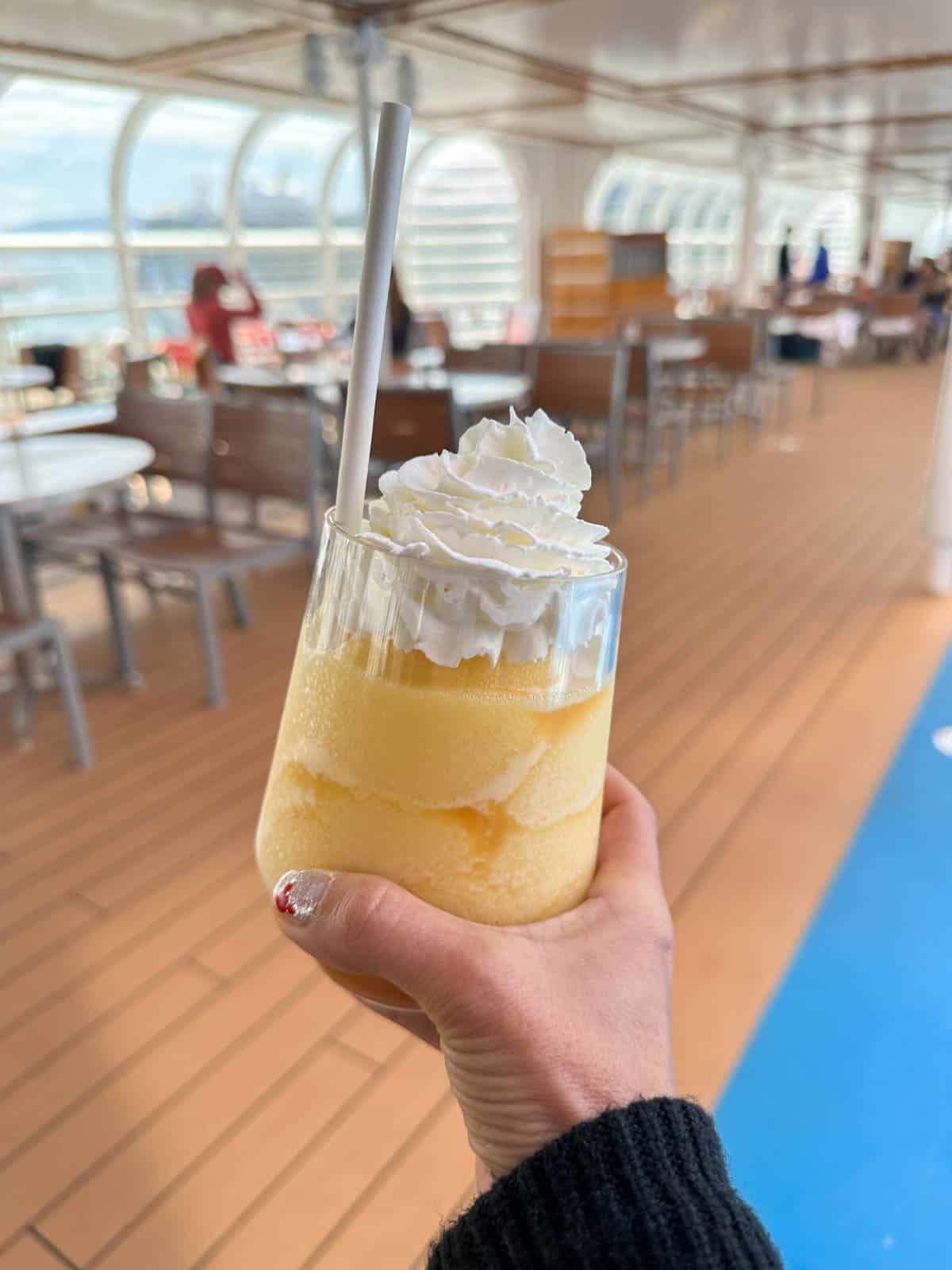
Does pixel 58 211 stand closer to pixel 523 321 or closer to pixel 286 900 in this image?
pixel 523 321

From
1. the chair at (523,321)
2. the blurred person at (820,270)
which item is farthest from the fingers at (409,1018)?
the blurred person at (820,270)

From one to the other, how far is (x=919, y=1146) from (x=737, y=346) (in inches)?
223

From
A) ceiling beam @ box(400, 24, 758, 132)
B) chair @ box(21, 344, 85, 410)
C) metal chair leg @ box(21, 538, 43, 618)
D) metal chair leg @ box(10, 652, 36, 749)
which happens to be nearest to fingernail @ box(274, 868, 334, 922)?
metal chair leg @ box(10, 652, 36, 749)

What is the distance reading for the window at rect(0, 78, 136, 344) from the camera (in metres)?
7.11

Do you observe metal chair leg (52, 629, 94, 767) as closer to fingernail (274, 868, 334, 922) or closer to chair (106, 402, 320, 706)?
chair (106, 402, 320, 706)

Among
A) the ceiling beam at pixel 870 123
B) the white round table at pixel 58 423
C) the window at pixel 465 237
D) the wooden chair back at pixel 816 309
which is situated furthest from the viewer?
the window at pixel 465 237

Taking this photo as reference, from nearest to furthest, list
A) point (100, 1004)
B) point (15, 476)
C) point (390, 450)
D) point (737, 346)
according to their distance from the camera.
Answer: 1. point (100, 1004)
2. point (15, 476)
3. point (390, 450)
4. point (737, 346)

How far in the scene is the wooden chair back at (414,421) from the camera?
11.0ft

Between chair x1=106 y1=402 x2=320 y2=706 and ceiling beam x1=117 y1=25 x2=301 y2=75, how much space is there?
7.26ft

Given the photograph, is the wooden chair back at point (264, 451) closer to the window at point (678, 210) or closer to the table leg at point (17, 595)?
the table leg at point (17, 595)

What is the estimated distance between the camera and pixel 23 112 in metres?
7.07

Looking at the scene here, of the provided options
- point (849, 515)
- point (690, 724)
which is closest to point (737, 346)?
point (849, 515)

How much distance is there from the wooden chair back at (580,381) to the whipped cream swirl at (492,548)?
380cm

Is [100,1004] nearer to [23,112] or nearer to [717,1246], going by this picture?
[717,1246]
